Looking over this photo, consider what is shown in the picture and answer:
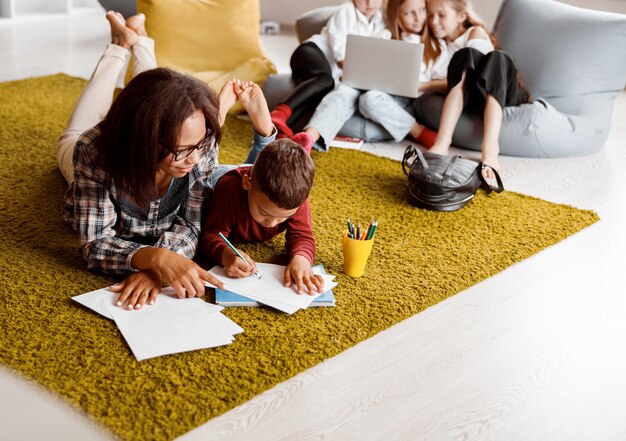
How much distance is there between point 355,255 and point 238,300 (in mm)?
351

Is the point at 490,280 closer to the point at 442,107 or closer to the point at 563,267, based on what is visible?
the point at 563,267

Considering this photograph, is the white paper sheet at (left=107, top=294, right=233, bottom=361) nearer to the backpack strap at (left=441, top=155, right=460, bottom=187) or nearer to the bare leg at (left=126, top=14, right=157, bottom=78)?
the backpack strap at (left=441, top=155, right=460, bottom=187)

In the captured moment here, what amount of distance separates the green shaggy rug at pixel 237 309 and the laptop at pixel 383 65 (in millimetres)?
346

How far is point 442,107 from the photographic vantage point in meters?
3.21

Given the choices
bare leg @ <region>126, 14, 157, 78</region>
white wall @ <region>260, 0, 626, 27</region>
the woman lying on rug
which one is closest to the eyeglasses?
the woman lying on rug

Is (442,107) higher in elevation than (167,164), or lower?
lower

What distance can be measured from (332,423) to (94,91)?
1625 mm

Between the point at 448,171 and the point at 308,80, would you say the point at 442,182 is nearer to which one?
the point at 448,171

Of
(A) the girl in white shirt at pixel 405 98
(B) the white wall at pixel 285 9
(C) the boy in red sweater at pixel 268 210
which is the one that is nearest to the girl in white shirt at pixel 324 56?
(A) the girl in white shirt at pixel 405 98

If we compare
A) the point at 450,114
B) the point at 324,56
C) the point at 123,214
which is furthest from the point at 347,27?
the point at 123,214

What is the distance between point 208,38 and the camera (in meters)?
3.71

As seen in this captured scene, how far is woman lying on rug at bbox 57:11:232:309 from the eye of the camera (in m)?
1.71

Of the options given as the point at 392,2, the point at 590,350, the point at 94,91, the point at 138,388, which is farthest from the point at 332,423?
the point at 392,2

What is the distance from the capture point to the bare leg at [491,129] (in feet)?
9.78
